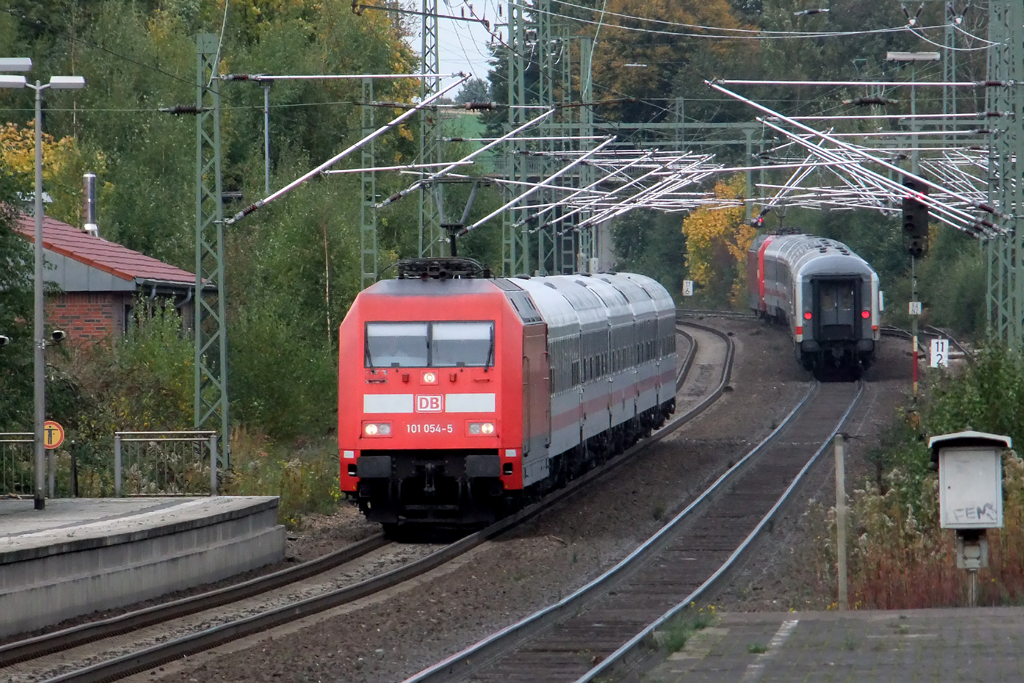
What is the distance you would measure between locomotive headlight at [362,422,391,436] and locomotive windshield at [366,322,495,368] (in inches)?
28.0

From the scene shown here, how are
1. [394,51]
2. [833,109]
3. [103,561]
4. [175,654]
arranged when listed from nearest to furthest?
[175,654] → [103,561] → [394,51] → [833,109]

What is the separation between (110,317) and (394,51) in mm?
28931

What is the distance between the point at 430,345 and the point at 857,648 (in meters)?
8.87

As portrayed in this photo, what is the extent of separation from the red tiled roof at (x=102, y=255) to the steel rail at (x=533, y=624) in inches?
515

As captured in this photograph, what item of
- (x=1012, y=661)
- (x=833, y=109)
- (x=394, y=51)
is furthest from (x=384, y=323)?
(x=833, y=109)

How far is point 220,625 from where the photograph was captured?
13.1 m

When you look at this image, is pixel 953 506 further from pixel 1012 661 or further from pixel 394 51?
pixel 394 51

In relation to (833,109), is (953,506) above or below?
below

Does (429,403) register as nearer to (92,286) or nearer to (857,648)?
(857,648)

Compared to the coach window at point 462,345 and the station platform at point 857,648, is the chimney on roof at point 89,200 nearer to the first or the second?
the coach window at point 462,345

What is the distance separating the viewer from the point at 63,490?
20.2 meters

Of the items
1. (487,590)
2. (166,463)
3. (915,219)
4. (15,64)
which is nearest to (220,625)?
(487,590)

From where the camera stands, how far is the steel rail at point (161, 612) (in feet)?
38.7

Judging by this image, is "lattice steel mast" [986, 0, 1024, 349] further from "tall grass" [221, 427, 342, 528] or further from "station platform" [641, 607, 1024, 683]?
"station platform" [641, 607, 1024, 683]
